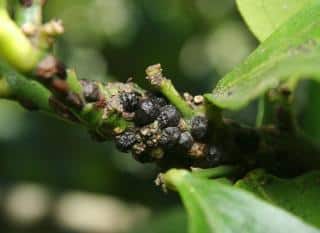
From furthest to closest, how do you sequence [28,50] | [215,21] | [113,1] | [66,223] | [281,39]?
[113,1], [215,21], [66,223], [281,39], [28,50]

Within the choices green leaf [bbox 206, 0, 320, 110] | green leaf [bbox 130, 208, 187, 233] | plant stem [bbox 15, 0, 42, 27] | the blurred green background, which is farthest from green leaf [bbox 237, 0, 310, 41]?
the blurred green background

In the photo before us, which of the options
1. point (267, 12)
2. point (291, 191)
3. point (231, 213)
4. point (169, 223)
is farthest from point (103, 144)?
point (231, 213)

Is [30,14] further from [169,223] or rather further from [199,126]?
[169,223]

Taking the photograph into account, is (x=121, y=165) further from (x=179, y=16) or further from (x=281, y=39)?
(x=281, y=39)

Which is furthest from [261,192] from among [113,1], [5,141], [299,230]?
[113,1]

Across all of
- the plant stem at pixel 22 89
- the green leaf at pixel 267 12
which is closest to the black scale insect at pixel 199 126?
the plant stem at pixel 22 89

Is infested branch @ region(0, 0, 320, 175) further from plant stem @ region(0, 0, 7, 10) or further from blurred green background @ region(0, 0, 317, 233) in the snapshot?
blurred green background @ region(0, 0, 317, 233)
